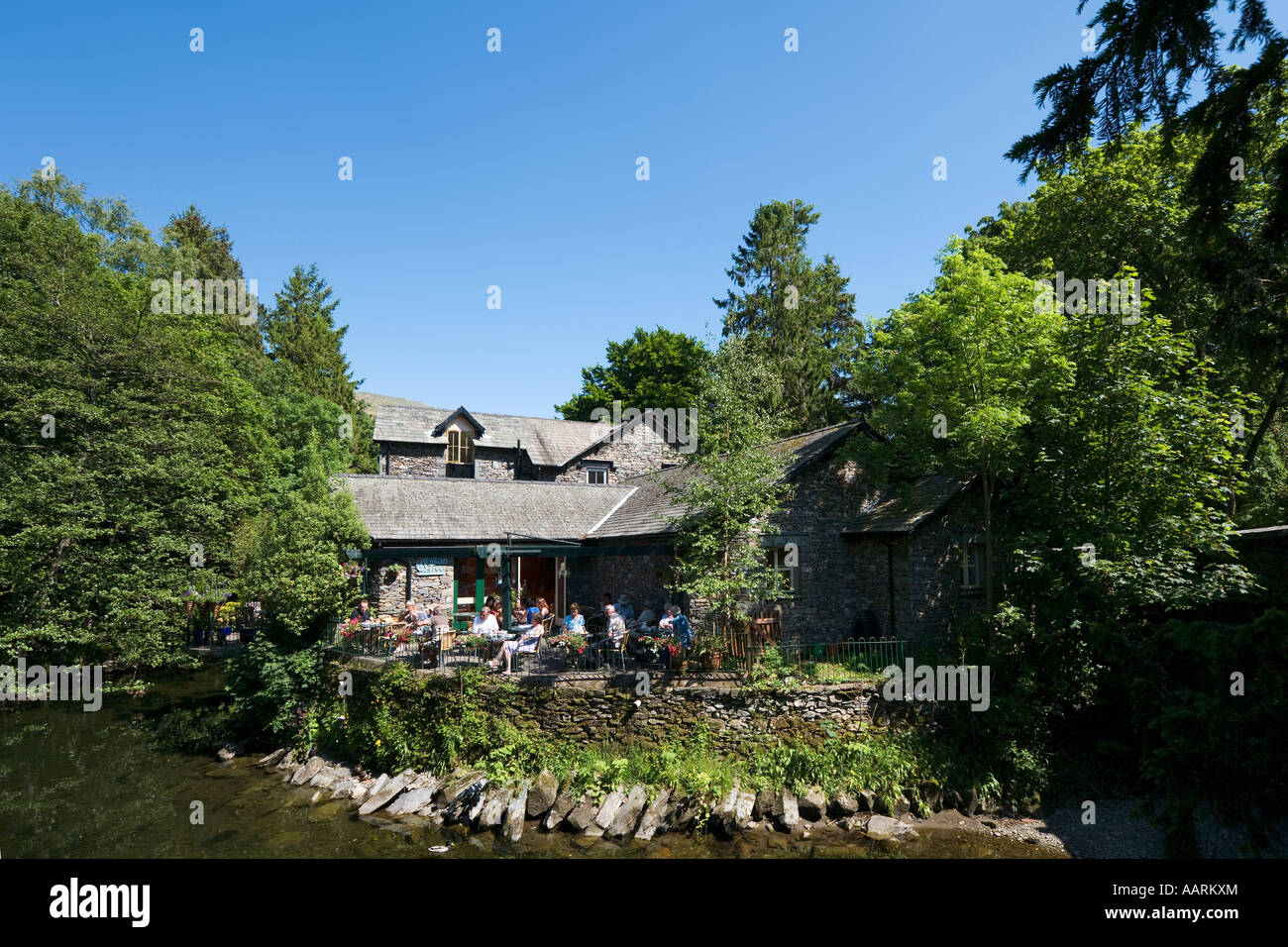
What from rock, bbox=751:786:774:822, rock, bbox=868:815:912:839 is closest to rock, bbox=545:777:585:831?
rock, bbox=751:786:774:822

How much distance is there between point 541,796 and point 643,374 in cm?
3939

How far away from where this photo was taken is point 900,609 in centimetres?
1605

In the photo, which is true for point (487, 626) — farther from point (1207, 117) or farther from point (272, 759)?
point (1207, 117)

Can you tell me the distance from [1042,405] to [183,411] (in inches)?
896

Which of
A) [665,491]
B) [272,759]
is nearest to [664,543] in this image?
[665,491]

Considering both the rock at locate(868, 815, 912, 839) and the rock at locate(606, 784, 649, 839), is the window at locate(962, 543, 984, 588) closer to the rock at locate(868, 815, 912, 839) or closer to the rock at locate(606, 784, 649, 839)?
the rock at locate(868, 815, 912, 839)

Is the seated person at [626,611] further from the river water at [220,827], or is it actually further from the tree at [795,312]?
the tree at [795,312]

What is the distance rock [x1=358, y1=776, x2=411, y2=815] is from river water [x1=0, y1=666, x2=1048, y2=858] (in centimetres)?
31

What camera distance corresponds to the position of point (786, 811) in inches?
450

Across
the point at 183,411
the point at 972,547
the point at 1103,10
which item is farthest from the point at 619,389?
the point at 1103,10

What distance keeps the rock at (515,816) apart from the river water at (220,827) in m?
0.18

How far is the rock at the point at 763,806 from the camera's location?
11.5 m

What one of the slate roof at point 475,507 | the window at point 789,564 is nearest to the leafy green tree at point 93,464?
the slate roof at point 475,507

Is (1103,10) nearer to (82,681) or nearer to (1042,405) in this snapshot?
(1042,405)
